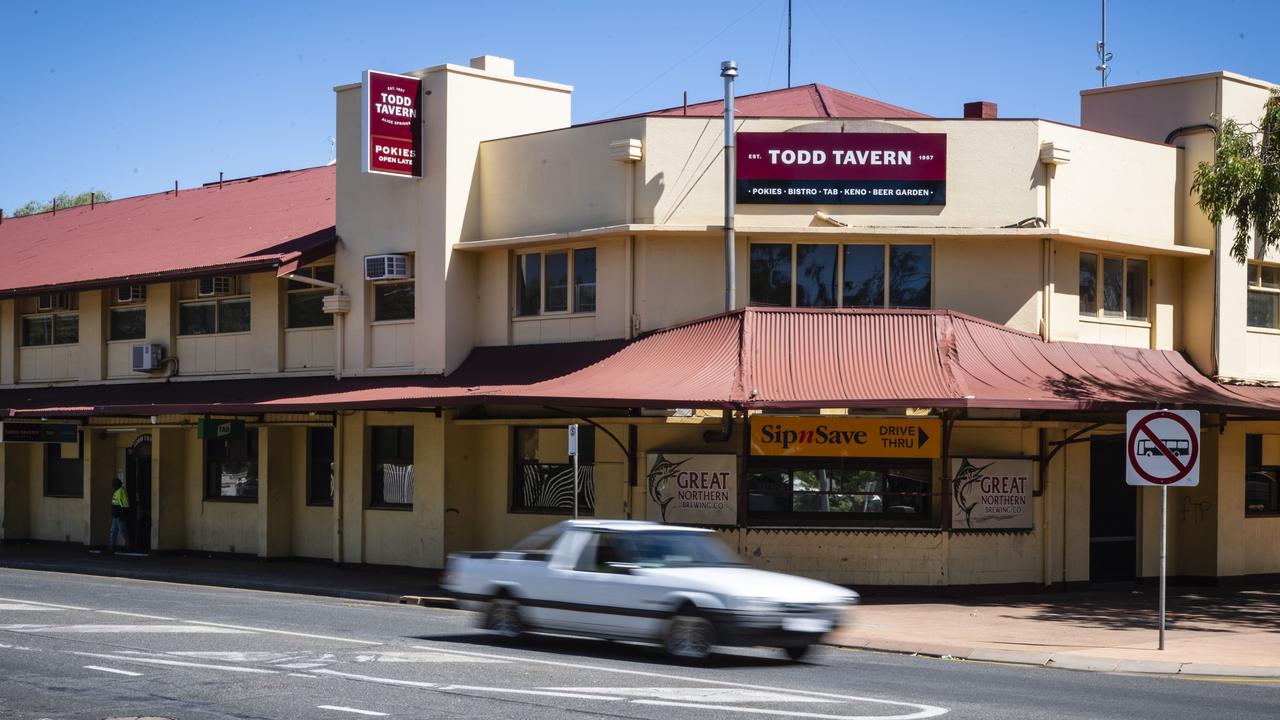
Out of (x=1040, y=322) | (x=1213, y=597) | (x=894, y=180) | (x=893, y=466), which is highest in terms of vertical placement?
(x=894, y=180)

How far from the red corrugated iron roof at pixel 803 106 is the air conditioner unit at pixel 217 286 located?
1006 centimetres

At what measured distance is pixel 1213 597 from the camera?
952 inches

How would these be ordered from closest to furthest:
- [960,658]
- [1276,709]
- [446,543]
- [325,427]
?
[1276,709] → [960,658] → [446,543] → [325,427]

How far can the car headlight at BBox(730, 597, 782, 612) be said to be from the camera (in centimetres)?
1437

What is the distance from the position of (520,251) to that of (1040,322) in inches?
363

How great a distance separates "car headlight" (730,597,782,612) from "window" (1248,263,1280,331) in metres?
15.8

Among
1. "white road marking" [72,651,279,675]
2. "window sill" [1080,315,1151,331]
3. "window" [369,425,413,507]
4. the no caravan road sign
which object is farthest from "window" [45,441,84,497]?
the no caravan road sign

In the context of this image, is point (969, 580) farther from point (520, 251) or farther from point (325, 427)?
point (325, 427)

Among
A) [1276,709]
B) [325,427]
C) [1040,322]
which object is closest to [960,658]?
[1276,709]

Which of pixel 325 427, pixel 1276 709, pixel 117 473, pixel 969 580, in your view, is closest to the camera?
pixel 1276 709

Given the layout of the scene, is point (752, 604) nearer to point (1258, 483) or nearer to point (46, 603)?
point (46, 603)

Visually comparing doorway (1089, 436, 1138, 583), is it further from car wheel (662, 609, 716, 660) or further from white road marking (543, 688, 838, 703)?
white road marking (543, 688, 838, 703)

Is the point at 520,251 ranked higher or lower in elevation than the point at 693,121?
lower

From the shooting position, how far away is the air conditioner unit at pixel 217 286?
1225 inches
